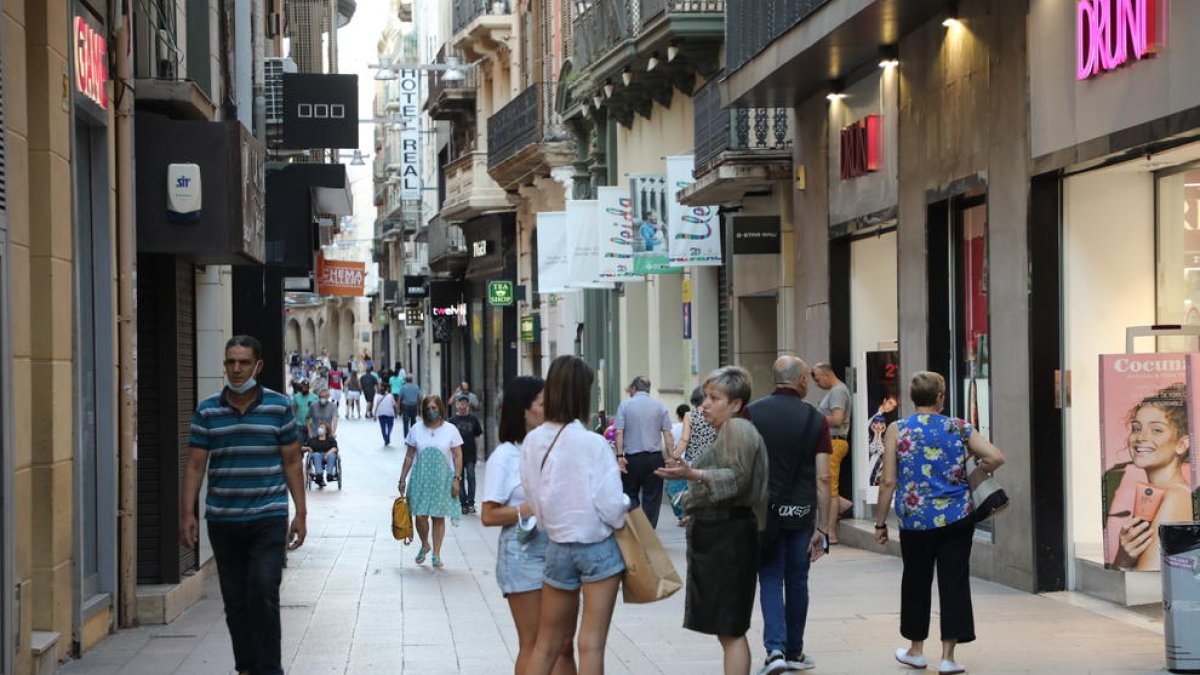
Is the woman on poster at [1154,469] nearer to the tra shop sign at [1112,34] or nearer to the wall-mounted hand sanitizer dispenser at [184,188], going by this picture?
the tra shop sign at [1112,34]

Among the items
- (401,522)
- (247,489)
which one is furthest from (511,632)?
(401,522)

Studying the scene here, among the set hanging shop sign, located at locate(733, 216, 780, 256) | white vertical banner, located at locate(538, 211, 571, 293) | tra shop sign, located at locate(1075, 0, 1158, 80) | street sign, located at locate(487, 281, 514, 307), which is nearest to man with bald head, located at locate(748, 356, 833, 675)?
tra shop sign, located at locate(1075, 0, 1158, 80)

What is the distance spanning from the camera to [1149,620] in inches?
493

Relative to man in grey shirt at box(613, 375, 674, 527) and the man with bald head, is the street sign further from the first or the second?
the man with bald head

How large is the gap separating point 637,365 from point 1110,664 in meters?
21.2

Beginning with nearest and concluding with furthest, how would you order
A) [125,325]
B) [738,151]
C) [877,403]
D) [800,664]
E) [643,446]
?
1. [800,664]
2. [125,325]
3. [877,403]
4. [643,446]
5. [738,151]

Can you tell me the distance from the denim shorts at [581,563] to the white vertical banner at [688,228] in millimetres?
17137

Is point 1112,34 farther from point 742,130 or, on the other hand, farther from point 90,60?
point 742,130

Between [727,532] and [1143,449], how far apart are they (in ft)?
14.5

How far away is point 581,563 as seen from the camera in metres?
8.34

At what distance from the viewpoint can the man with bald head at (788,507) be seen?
10.5 metres

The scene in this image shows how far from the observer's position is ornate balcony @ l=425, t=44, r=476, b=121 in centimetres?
4825

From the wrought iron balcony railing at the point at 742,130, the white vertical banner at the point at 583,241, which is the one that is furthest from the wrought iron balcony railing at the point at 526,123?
the wrought iron balcony railing at the point at 742,130

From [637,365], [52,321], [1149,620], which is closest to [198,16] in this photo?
[52,321]
